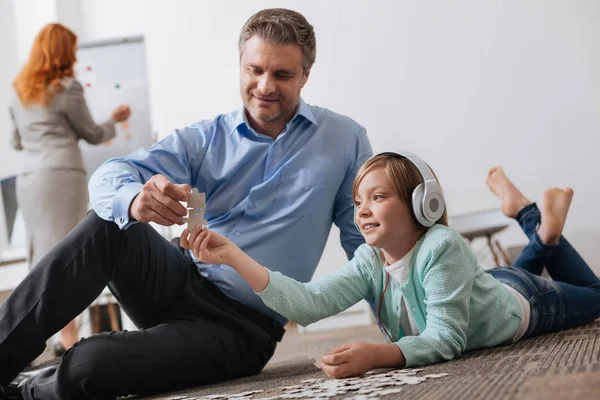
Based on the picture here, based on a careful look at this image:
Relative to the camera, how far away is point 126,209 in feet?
3.81

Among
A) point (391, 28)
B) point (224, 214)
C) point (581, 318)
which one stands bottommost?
point (581, 318)

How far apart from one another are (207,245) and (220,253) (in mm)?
27

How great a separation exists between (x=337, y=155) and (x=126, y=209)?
51cm

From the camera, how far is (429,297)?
45.1 inches

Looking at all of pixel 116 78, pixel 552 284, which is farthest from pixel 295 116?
pixel 116 78

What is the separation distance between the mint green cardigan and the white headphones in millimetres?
29

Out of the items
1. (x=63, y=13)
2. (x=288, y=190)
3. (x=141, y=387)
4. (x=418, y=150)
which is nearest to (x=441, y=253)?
(x=288, y=190)

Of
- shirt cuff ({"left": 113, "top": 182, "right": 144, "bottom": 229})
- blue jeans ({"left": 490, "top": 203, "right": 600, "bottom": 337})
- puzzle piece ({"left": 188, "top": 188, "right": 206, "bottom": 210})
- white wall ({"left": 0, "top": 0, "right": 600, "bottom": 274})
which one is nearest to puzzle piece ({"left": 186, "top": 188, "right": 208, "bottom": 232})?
puzzle piece ({"left": 188, "top": 188, "right": 206, "bottom": 210})

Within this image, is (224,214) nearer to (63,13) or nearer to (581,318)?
(581,318)

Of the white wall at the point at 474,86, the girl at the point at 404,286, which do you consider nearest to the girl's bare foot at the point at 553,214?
the girl at the point at 404,286

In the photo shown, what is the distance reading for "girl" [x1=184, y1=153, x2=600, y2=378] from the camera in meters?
1.11

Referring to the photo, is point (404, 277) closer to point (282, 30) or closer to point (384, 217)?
point (384, 217)

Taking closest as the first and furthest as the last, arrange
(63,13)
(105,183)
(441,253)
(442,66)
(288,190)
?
1. (441,253)
2. (105,183)
3. (288,190)
4. (442,66)
5. (63,13)

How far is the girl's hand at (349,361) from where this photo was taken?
3.36 ft
